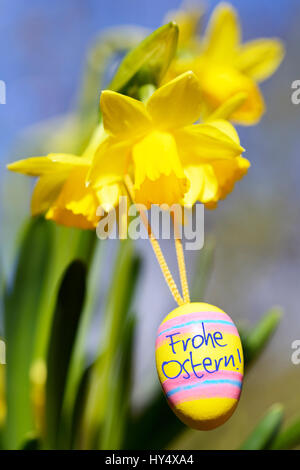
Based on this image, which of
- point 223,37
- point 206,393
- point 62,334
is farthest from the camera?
point 223,37

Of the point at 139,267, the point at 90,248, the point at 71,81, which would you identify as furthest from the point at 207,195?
the point at 71,81

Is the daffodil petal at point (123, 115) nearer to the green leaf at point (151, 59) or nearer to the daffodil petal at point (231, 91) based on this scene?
the green leaf at point (151, 59)

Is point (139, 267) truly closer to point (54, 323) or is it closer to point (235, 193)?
point (54, 323)

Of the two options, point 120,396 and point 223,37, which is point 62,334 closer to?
point 120,396

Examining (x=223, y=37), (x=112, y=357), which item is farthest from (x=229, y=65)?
(x=112, y=357)

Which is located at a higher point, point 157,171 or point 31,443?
point 157,171
